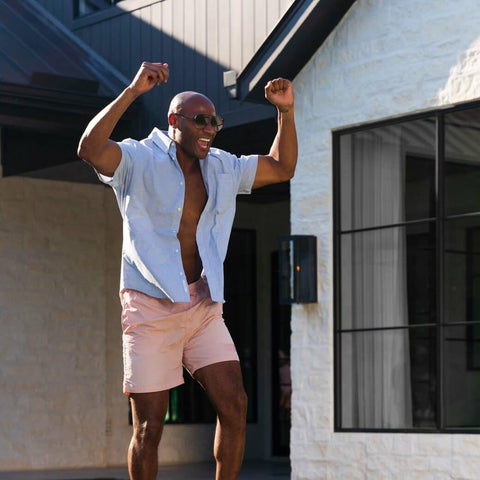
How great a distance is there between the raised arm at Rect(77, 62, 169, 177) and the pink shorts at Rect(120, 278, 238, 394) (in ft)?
1.76

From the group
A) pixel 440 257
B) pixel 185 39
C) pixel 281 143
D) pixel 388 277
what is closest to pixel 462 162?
pixel 440 257

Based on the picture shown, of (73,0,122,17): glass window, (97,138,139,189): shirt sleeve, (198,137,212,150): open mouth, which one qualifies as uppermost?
(73,0,122,17): glass window

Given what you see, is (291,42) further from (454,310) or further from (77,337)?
(77,337)

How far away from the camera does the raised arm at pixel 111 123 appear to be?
4180 mm

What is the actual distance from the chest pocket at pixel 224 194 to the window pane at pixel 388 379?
386cm

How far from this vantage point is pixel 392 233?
8711 millimetres

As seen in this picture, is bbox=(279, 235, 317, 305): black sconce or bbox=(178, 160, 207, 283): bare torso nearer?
bbox=(178, 160, 207, 283): bare torso

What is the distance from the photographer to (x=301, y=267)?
29.7 feet

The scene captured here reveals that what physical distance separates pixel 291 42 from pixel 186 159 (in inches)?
168

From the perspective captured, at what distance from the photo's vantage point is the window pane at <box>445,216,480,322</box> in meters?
8.20

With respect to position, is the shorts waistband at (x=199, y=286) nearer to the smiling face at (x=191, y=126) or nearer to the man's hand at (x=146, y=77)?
the smiling face at (x=191, y=126)

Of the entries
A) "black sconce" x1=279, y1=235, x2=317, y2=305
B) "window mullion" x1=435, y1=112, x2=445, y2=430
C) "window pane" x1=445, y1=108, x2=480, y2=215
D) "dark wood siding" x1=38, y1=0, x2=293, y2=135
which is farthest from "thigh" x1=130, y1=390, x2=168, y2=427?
"dark wood siding" x1=38, y1=0, x2=293, y2=135

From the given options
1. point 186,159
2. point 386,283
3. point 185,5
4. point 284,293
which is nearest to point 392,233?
point 386,283

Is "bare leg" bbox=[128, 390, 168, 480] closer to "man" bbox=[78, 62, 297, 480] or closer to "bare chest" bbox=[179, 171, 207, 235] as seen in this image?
"man" bbox=[78, 62, 297, 480]
